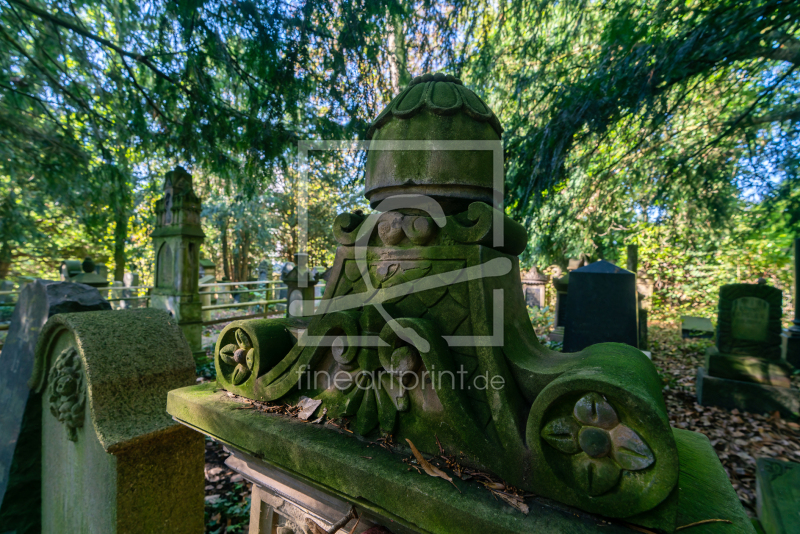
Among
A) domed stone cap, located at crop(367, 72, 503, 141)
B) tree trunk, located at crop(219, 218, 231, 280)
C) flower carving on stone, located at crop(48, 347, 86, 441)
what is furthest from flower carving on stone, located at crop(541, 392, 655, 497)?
tree trunk, located at crop(219, 218, 231, 280)

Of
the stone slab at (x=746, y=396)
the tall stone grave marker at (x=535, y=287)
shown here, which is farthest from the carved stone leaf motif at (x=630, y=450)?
the tall stone grave marker at (x=535, y=287)

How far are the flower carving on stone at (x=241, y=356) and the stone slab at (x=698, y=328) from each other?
1050 centimetres

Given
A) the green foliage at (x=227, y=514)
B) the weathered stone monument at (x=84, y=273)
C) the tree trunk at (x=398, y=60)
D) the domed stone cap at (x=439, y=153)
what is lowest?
the green foliage at (x=227, y=514)

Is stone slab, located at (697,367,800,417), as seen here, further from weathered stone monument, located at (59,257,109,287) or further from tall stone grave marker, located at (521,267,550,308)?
weathered stone monument, located at (59,257,109,287)

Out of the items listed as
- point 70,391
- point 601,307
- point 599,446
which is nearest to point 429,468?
point 599,446

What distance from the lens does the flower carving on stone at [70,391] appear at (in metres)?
1.88

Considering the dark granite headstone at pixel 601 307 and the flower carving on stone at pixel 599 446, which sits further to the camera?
the dark granite headstone at pixel 601 307

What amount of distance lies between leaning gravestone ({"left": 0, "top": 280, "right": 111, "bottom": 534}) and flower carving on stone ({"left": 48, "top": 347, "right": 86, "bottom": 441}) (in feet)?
1.63

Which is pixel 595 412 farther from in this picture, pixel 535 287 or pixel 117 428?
pixel 535 287

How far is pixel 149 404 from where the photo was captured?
1.92 meters

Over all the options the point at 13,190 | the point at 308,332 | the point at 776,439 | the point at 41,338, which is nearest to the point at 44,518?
the point at 41,338

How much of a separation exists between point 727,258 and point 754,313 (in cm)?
790

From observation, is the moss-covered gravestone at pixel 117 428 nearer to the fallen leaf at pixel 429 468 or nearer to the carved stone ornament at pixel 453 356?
the carved stone ornament at pixel 453 356

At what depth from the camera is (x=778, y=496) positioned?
7.29ft
